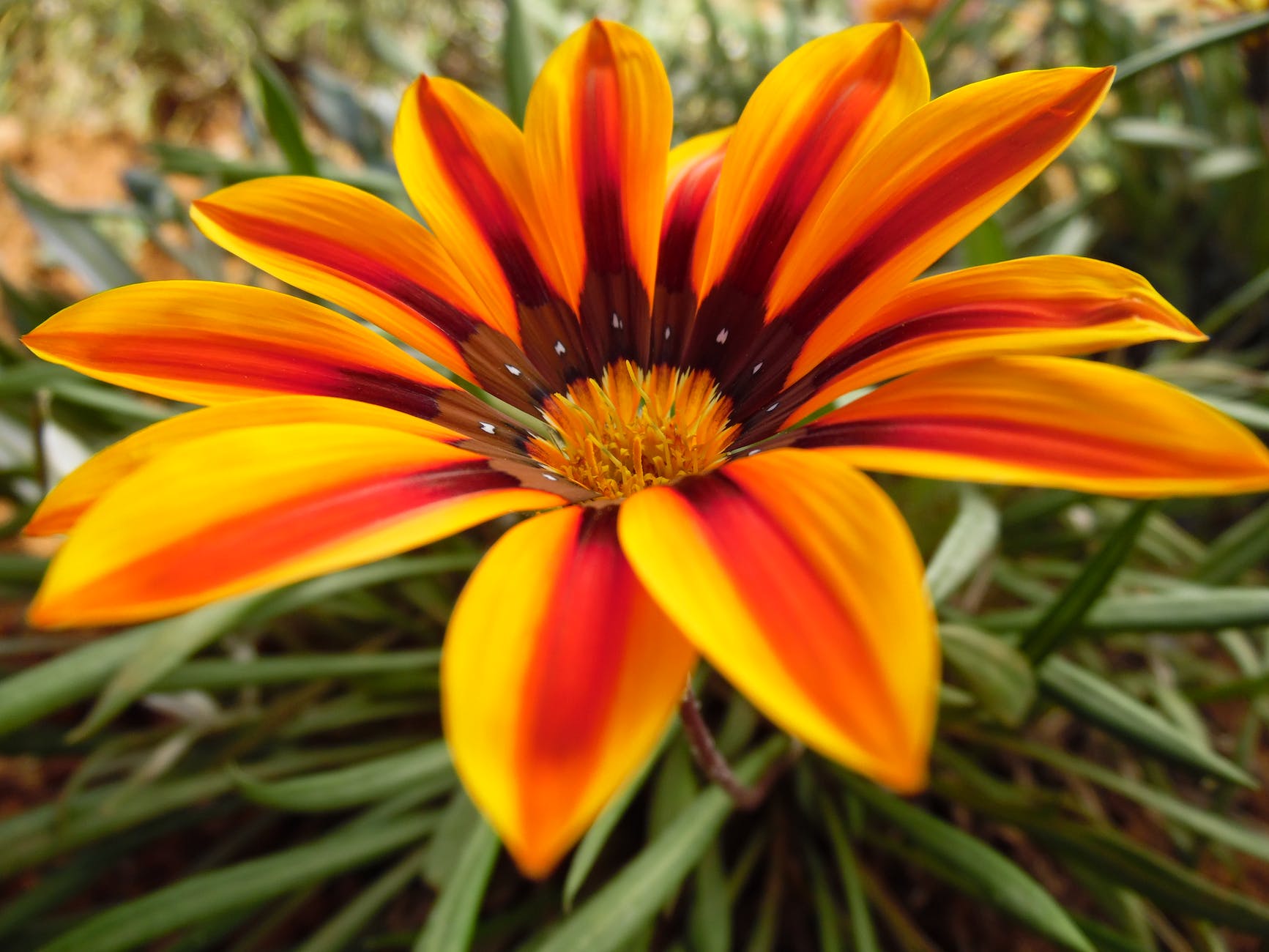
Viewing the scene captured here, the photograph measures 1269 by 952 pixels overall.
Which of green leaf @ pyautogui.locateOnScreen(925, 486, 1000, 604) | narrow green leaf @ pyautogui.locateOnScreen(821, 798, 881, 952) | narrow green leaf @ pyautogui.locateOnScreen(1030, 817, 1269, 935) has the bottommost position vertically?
narrow green leaf @ pyautogui.locateOnScreen(821, 798, 881, 952)

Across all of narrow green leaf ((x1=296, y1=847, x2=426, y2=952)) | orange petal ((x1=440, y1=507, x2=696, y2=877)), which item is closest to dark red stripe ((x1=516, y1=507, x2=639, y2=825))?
orange petal ((x1=440, y1=507, x2=696, y2=877))

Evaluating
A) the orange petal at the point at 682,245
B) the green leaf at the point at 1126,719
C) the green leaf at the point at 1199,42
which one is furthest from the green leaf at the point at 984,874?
the green leaf at the point at 1199,42

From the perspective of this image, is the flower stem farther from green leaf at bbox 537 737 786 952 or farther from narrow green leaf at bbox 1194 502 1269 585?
narrow green leaf at bbox 1194 502 1269 585

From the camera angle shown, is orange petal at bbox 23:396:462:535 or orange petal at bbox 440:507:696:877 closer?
orange petal at bbox 440:507:696:877

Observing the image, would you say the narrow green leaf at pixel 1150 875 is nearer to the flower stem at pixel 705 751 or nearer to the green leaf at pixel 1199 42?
the flower stem at pixel 705 751

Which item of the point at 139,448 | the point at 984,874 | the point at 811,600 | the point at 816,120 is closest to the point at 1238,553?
the point at 984,874

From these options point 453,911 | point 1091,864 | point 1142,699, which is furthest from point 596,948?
point 1142,699

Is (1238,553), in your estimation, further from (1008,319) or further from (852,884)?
(1008,319)

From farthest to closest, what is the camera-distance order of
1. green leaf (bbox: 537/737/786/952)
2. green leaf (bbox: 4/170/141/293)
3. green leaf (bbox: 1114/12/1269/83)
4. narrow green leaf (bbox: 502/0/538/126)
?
green leaf (bbox: 4/170/141/293) < narrow green leaf (bbox: 502/0/538/126) < green leaf (bbox: 1114/12/1269/83) < green leaf (bbox: 537/737/786/952)
